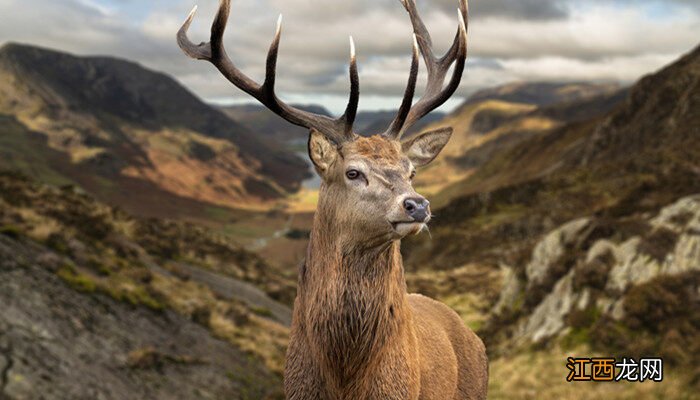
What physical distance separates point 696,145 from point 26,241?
46200 millimetres

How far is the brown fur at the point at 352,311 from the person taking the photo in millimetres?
4609

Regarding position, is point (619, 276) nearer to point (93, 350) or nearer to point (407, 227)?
point (407, 227)

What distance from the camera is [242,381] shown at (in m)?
13.7

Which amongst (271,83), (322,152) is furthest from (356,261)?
(271,83)

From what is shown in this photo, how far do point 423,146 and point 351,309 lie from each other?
2076mm

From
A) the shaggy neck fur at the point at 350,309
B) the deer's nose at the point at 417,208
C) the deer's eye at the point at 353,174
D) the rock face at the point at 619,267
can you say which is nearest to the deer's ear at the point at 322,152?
the deer's eye at the point at 353,174

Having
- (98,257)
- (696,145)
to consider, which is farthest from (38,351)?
(696,145)

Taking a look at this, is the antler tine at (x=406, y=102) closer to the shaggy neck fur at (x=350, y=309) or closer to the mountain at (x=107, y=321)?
the shaggy neck fur at (x=350, y=309)

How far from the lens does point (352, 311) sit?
463 centimetres

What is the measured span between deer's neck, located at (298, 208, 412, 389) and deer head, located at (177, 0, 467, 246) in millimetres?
199

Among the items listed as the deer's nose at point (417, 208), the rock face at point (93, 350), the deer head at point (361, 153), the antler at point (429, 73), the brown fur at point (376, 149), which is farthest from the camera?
the rock face at point (93, 350)

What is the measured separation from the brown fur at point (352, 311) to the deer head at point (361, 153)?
0.06 feet

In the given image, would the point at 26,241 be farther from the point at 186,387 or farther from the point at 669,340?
the point at 669,340

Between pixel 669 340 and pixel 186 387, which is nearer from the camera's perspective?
pixel 186 387
